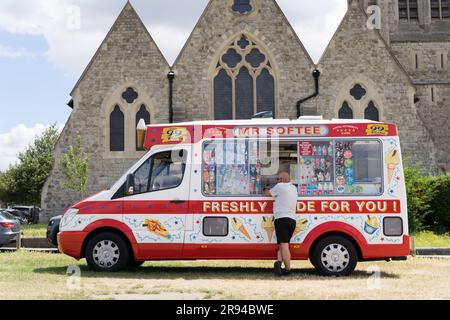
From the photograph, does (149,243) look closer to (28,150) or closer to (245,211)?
(245,211)

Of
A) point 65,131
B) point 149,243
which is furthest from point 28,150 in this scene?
point 149,243

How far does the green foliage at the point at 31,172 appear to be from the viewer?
45.7m

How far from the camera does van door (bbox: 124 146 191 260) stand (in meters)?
10.1

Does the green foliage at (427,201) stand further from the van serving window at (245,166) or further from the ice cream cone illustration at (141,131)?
the ice cream cone illustration at (141,131)

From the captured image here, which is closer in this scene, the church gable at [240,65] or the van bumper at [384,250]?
the van bumper at [384,250]

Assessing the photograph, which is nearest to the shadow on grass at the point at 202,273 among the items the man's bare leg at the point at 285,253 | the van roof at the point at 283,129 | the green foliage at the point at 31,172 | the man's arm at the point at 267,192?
the man's bare leg at the point at 285,253

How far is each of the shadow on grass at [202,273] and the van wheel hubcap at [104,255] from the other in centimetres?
24

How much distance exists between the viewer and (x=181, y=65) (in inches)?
910

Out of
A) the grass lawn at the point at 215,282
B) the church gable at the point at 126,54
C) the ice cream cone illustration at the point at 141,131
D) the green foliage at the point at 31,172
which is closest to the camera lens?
the grass lawn at the point at 215,282

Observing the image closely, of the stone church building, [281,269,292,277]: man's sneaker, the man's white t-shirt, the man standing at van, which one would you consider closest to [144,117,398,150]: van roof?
the man standing at van

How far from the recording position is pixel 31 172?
46000 mm

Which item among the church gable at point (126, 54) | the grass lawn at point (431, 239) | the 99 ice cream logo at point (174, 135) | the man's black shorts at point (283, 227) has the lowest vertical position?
the grass lawn at point (431, 239)

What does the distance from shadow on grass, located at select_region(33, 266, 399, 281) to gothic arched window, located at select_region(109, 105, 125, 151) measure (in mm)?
12235

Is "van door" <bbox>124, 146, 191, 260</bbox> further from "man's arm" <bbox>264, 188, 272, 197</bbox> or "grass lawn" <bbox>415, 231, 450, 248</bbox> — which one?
"grass lawn" <bbox>415, 231, 450, 248</bbox>
